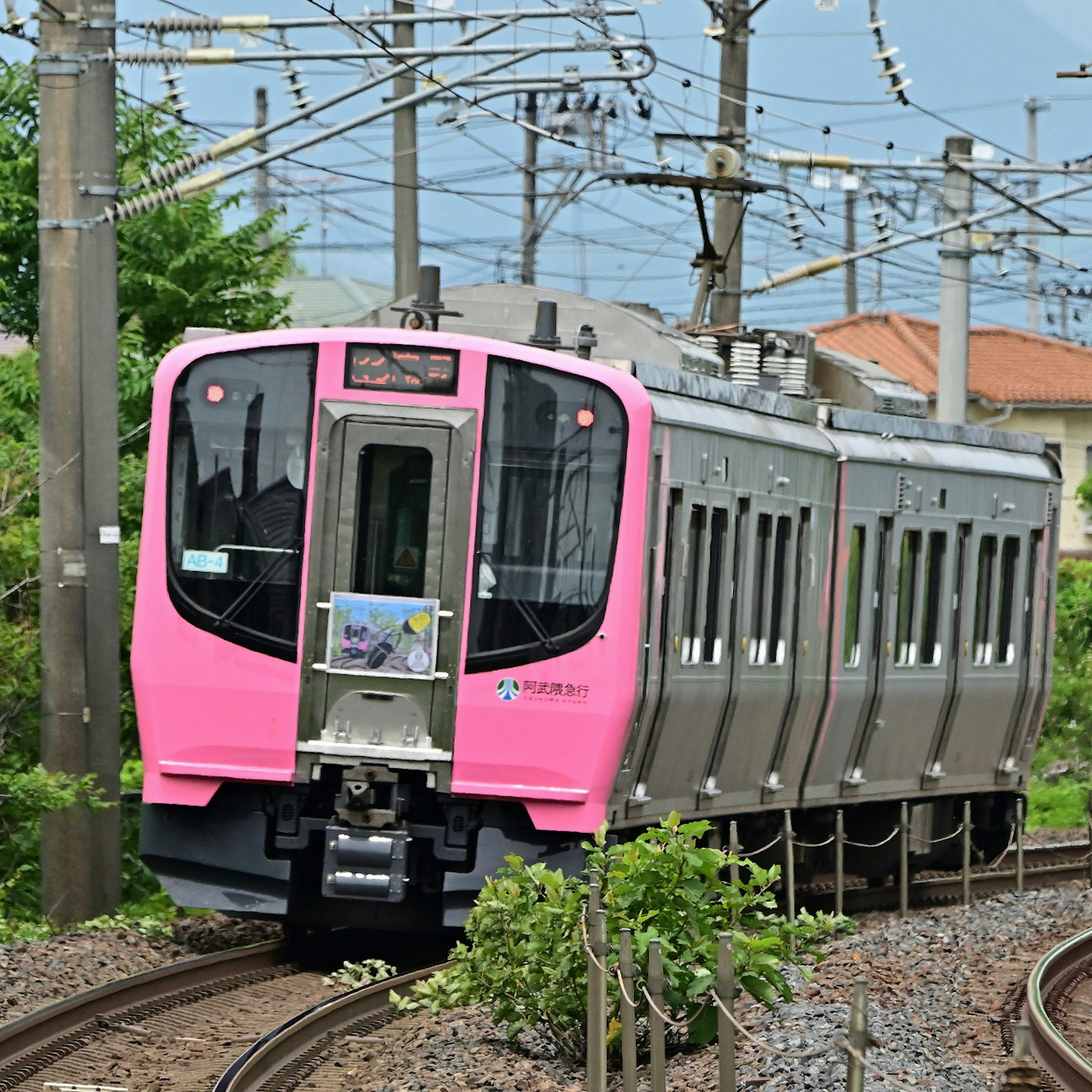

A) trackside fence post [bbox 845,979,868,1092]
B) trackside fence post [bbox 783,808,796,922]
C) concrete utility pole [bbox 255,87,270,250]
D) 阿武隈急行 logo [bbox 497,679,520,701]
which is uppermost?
concrete utility pole [bbox 255,87,270,250]

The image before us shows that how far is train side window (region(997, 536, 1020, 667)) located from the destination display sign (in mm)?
7057

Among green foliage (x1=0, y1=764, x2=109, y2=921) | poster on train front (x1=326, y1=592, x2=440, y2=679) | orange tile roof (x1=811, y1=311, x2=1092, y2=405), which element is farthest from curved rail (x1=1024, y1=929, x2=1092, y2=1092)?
orange tile roof (x1=811, y1=311, x2=1092, y2=405)

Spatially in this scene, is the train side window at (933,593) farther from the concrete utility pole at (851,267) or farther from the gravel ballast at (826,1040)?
the concrete utility pole at (851,267)

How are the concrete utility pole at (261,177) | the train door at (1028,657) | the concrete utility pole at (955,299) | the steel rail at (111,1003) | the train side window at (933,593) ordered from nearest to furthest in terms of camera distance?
the steel rail at (111,1003), the train side window at (933,593), the train door at (1028,657), the concrete utility pole at (955,299), the concrete utility pole at (261,177)

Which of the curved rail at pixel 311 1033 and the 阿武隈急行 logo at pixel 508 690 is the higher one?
the 阿武隈急行 logo at pixel 508 690

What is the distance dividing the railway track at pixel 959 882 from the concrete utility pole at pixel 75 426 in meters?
5.17

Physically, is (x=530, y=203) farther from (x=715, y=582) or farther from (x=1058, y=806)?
(x=715, y=582)

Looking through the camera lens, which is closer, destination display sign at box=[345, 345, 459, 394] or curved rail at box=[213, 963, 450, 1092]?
curved rail at box=[213, 963, 450, 1092]

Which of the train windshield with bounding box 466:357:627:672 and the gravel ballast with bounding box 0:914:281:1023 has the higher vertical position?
the train windshield with bounding box 466:357:627:672

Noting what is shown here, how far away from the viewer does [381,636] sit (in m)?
12.2

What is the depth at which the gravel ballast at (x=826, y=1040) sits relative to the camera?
9.11 m

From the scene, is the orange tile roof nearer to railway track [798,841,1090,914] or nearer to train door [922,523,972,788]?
railway track [798,841,1090,914]

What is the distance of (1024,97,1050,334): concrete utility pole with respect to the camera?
47500mm

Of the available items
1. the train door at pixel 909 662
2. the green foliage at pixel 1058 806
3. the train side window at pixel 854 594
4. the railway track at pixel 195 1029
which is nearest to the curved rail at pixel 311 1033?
the railway track at pixel 195 1029
